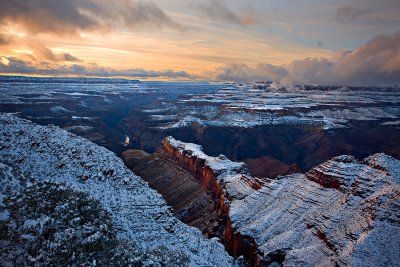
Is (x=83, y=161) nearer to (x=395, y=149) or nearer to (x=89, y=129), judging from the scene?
(x=89, y=129)

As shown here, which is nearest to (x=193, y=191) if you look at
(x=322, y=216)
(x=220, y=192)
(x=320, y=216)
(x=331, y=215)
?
(x=220, y=192)

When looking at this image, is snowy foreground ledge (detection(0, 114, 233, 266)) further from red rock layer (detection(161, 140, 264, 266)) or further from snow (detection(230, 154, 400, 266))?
snow (detection(230, 154, 400, 266))

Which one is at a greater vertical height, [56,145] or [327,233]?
[56,145]

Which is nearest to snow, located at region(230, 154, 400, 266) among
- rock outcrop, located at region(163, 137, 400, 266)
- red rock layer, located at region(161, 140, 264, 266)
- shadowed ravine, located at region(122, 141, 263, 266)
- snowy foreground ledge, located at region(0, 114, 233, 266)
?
rock outcrop, located at region(163, 137, 400, 266)

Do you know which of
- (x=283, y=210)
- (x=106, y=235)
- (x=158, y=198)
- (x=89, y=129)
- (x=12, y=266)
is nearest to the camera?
(x=12, y=266)

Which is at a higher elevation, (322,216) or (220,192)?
(322,216)

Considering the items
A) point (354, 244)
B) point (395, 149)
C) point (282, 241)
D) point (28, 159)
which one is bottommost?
point (395, 149)

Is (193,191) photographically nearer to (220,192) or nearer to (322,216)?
(220,192)

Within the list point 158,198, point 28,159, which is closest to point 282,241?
point 158,198
